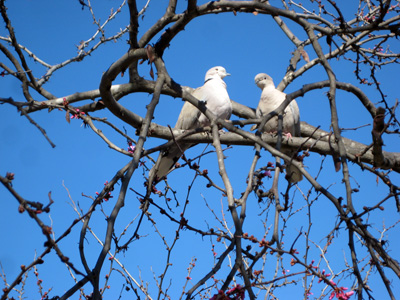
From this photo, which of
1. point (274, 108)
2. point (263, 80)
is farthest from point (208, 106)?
point (263, 80)

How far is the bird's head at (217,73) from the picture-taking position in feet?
19.8

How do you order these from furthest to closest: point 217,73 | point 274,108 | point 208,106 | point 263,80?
point 263,80 → point 217,73 → point 274,108 → point 208,106

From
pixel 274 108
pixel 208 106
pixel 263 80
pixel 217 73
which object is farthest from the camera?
pixel 263 80

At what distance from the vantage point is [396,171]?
3949 millimetres

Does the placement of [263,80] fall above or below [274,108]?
above

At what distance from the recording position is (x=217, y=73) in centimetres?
607

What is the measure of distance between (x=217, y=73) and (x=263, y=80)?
2.11ft

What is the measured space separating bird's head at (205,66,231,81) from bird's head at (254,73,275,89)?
49 cm

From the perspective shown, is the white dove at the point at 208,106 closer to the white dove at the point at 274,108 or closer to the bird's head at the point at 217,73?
the bird's head at the point at 217,73

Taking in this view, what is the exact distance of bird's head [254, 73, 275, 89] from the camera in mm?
6285

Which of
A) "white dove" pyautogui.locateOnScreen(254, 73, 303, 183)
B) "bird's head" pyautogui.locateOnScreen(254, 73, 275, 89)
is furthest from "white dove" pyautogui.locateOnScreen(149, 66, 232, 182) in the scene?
"bird's head" pyautogui.locateOnScreen(254, 73, 275, 89)

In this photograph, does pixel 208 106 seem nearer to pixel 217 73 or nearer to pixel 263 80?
pixel 217 73

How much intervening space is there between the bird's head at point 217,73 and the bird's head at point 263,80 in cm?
49

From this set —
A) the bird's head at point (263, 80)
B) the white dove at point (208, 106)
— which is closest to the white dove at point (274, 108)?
the bird's head at point (263, 80)
